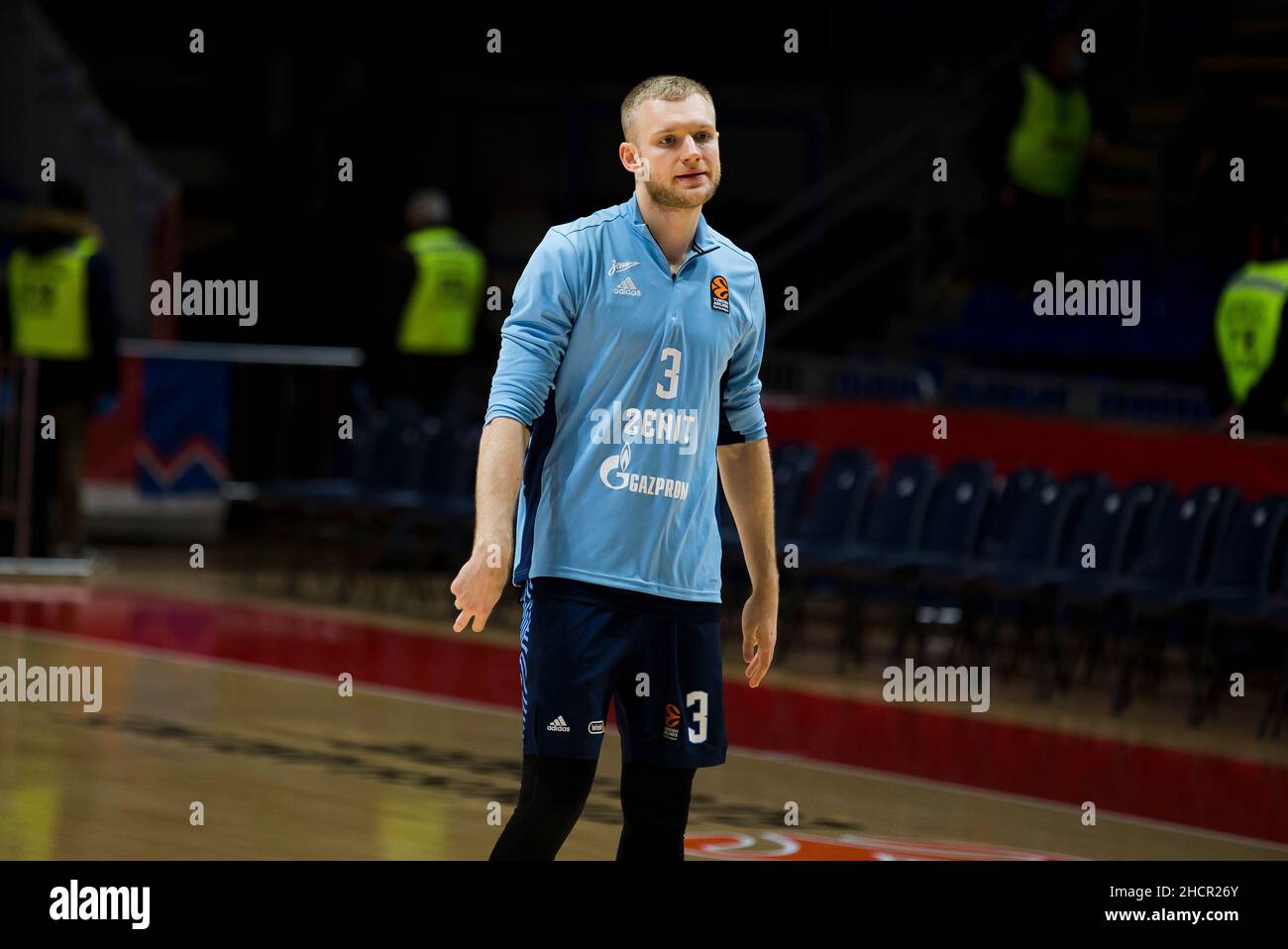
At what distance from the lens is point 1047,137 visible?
1542 cm

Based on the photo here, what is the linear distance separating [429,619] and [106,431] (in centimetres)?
378

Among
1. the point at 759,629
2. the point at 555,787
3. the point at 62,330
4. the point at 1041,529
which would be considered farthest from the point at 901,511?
the point at 555,787

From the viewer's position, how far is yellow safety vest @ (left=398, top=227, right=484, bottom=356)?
48.0ft

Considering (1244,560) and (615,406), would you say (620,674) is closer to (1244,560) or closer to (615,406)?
(615,406)

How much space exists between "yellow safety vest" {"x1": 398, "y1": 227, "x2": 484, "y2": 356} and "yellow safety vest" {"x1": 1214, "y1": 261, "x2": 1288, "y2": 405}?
5307 millimetres

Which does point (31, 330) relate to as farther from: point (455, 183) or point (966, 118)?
point (455, 183)

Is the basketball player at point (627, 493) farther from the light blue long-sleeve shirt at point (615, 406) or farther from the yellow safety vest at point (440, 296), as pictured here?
the yellow safety vest at point (440, 296)

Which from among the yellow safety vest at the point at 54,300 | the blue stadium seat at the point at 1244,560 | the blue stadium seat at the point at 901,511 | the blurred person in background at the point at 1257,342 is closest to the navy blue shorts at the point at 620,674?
the blue stadium seat at the point at 1244,560

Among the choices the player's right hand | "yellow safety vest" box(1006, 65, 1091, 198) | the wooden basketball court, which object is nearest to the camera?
the player's right hand

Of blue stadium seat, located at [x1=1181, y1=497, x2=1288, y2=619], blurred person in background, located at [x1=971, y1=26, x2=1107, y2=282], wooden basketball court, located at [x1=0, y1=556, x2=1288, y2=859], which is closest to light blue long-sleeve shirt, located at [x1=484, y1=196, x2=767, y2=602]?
wooden basketball court, located at [x1=0, y1=556, x2=1288, y2=859]

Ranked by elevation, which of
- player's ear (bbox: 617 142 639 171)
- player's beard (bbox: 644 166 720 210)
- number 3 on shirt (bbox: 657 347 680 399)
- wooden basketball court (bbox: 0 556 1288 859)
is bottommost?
wooden basketball court (bbox: 0 556 1288 859)

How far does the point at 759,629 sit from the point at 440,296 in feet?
33.6

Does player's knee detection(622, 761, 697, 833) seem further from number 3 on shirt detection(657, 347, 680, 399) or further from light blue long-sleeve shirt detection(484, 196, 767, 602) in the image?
number 3 on shirt detection(657, 347, 680, 399)
